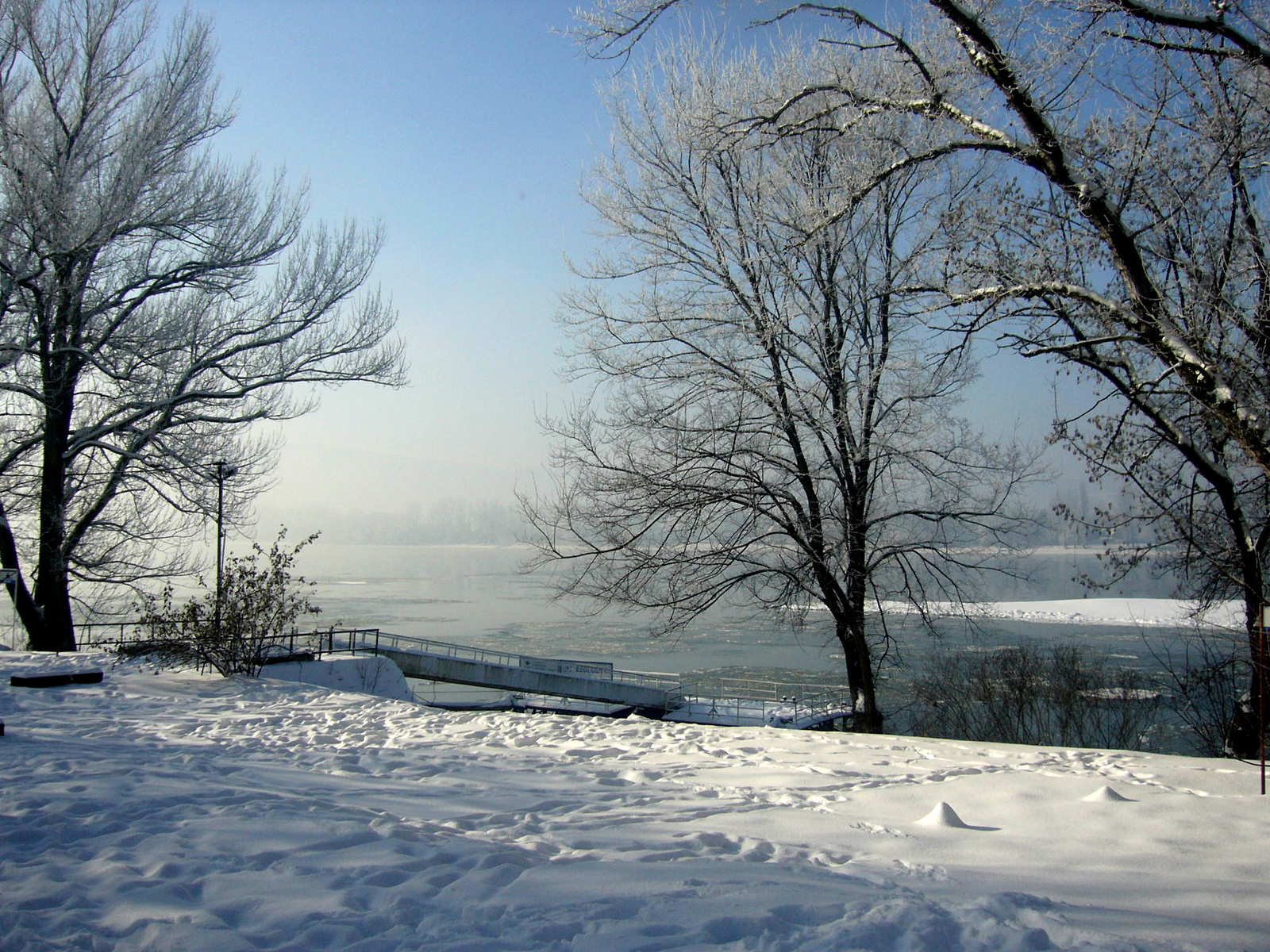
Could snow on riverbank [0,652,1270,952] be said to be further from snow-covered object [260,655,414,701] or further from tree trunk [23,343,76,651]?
tree trunk [23,343,76,651]

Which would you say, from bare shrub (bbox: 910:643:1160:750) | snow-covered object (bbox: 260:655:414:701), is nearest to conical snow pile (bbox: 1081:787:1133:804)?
snow-covered object (bbox: 260:655:414:701)

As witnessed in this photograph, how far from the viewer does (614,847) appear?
4469mm

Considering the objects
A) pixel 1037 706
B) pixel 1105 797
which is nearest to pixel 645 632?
pixel 1037 706

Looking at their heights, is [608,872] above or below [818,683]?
above

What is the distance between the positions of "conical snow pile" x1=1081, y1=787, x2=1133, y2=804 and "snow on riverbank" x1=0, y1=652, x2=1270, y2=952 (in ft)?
0.43

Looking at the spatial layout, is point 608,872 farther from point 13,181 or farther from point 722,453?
point 13,181

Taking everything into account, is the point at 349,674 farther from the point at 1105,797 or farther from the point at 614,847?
the point at 1105,797

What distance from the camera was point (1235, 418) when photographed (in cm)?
636

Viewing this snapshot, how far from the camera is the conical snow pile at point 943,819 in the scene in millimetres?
5164

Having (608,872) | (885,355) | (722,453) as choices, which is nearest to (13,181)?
(722,453)

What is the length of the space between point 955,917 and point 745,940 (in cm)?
104

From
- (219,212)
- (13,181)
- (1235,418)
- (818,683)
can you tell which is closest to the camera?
(1235,418)

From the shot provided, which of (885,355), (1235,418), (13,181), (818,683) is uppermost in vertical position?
(13,181)

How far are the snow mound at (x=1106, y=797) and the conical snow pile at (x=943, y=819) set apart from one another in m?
1.28
